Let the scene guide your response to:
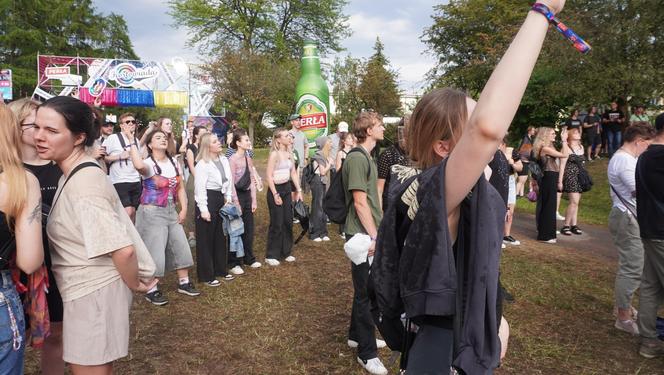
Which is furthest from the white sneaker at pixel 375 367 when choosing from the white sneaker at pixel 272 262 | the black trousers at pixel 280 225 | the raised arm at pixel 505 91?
the black trousers at pixel 280 225

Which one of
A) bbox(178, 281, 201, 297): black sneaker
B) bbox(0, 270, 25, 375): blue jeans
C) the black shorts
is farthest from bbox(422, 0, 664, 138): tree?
bbox(0, 270, 25, 375): blue jeans

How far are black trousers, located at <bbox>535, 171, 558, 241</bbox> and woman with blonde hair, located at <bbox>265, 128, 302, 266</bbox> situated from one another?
15.4 ft

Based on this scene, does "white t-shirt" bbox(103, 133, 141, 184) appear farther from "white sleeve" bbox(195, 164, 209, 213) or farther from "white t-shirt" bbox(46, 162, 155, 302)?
"white t-shirt" bbox(46, 162, 155, 302)

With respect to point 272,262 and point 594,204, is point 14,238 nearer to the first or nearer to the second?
point 272,262

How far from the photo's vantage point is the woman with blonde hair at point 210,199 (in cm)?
579

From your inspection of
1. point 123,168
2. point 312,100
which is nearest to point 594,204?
point 312,100

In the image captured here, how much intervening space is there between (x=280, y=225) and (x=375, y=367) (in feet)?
12.0

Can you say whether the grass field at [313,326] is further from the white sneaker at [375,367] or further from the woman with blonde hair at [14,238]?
the woman with blonde hair at [14,238]

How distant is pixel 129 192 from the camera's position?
637 centimetres

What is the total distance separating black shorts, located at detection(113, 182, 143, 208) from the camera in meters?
6.27

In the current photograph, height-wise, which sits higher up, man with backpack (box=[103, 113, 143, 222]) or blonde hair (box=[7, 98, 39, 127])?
blonde hair (box=[7, 98, 39, 127])

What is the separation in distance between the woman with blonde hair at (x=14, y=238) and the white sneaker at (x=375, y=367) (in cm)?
248

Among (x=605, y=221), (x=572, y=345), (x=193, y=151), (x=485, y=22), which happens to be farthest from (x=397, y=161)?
(x=485, y=22)

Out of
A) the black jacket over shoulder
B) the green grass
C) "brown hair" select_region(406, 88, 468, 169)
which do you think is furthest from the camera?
the green grass
